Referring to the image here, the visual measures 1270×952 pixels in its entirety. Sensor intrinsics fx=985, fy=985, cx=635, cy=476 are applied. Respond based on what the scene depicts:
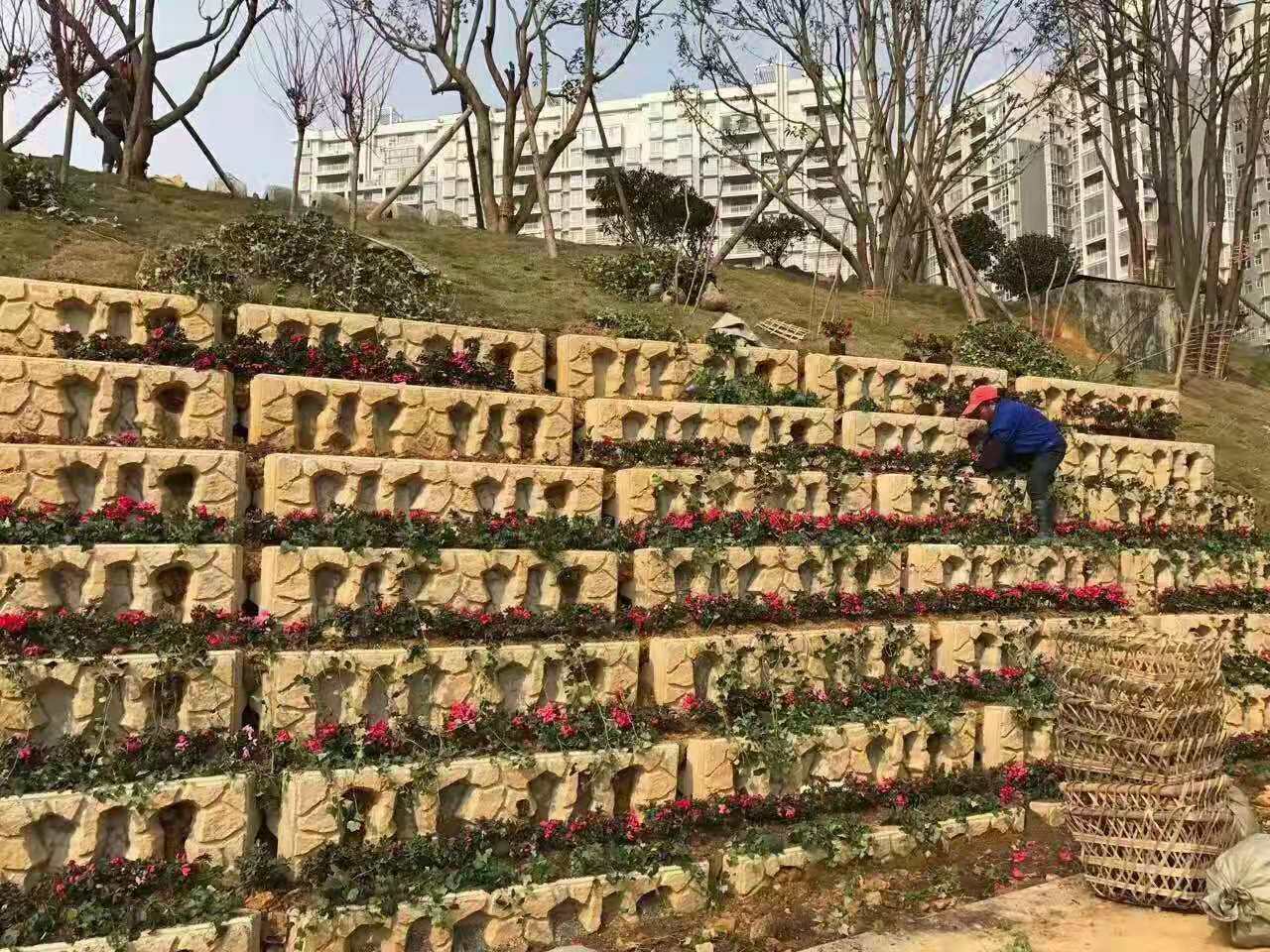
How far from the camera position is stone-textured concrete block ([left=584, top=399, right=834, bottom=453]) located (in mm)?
8211

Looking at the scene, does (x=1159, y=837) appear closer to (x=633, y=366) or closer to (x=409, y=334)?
(x=633, y=366)

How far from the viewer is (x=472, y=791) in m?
5.08

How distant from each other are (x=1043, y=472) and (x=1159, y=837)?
15.6ft

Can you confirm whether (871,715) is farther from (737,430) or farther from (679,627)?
(737,430)

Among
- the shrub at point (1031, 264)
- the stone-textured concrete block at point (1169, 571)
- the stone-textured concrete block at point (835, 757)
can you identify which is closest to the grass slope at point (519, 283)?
the stone-textured concrete block at point (1169, 571)

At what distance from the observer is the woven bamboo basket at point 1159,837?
469 centimetres

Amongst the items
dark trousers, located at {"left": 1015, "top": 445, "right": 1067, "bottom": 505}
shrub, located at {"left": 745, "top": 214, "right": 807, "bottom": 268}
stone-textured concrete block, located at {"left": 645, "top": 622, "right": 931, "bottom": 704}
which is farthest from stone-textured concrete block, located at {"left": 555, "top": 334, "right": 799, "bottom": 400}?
shrub, located at {"left": 745, "top": 214, "right": 807, "bottom": 268}

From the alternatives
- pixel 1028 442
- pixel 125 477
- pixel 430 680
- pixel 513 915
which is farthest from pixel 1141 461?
pixel 125 477

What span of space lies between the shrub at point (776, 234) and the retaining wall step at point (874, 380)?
21.2 meters

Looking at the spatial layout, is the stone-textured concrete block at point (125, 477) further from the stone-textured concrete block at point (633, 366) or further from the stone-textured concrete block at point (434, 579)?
the stone-textured concrete block at point (633, 366)

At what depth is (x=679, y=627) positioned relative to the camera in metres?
6.62

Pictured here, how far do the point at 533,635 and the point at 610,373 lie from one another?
3.42 metres

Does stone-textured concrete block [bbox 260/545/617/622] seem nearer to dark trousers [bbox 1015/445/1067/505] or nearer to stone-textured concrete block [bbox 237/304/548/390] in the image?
stone-textured concrete block [bbox 237/304/548/390]

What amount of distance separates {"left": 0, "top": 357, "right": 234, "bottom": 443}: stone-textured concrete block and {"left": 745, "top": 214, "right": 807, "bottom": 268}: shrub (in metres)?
25.8
